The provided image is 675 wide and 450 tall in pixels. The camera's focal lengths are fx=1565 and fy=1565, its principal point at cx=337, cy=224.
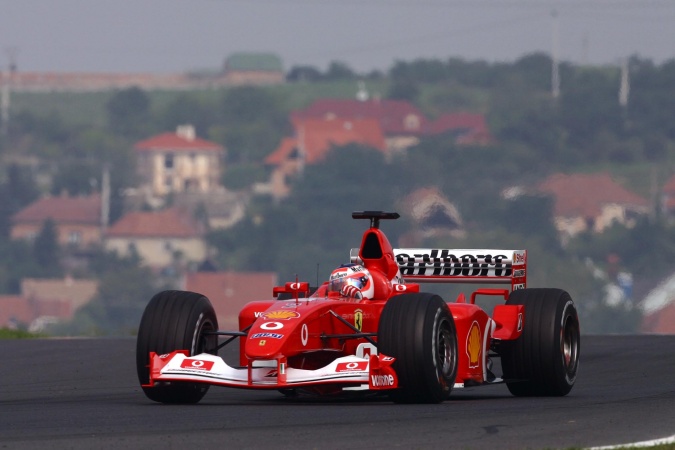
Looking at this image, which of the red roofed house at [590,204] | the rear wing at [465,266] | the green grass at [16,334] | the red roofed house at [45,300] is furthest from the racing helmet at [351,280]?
the red roofed house at [45,300]

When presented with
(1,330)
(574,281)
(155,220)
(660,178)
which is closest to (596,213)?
(574,281)

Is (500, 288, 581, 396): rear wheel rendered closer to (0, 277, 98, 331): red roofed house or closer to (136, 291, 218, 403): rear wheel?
(136, 291, 218, 403): rear wheel

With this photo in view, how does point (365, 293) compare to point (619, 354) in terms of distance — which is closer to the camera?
point (365, 293)

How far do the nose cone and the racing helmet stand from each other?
3.33 ft

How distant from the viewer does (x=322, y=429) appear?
Answer: 11.0 m

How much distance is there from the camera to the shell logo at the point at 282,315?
522 inches

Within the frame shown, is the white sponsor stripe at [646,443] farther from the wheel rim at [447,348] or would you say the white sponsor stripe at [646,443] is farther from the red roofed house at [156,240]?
the red roofed house at [156,240]

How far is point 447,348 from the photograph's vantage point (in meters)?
13.6

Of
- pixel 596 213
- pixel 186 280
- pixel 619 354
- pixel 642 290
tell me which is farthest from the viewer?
pixel 186 280

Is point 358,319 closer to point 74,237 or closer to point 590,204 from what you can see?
point 590,204

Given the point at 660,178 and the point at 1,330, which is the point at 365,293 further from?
the point at 660,178

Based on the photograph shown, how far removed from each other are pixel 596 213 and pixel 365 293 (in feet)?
436

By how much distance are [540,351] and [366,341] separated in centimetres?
175

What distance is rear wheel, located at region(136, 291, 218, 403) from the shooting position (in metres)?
13.5
